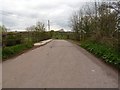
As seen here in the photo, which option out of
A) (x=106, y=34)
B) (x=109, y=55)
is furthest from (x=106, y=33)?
(x=109, y=55)

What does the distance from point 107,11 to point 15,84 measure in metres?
20.5

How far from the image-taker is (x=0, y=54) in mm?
16781

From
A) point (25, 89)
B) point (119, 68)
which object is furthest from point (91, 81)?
point (119, 68)

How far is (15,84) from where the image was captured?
302 inches

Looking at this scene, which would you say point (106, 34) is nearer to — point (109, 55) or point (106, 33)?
point (106, 33)

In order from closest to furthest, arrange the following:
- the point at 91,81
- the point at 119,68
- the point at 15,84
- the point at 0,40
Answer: the point at 15,84 → the point at 91,81 → the point at 119,68 → the point at 0,40

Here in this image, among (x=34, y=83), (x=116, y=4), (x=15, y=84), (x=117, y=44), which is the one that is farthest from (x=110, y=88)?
(x=116, y=4)

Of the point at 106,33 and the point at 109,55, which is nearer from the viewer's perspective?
the point at 109,55

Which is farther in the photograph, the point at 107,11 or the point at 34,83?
the point at 107,11

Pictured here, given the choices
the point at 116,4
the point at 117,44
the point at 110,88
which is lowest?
the point at 110,88

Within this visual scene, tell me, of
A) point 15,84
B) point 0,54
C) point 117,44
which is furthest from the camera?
point 0,54

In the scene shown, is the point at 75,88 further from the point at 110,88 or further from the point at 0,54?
the point at 0,54

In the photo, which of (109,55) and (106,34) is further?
(106,34)

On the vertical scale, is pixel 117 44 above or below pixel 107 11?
below
